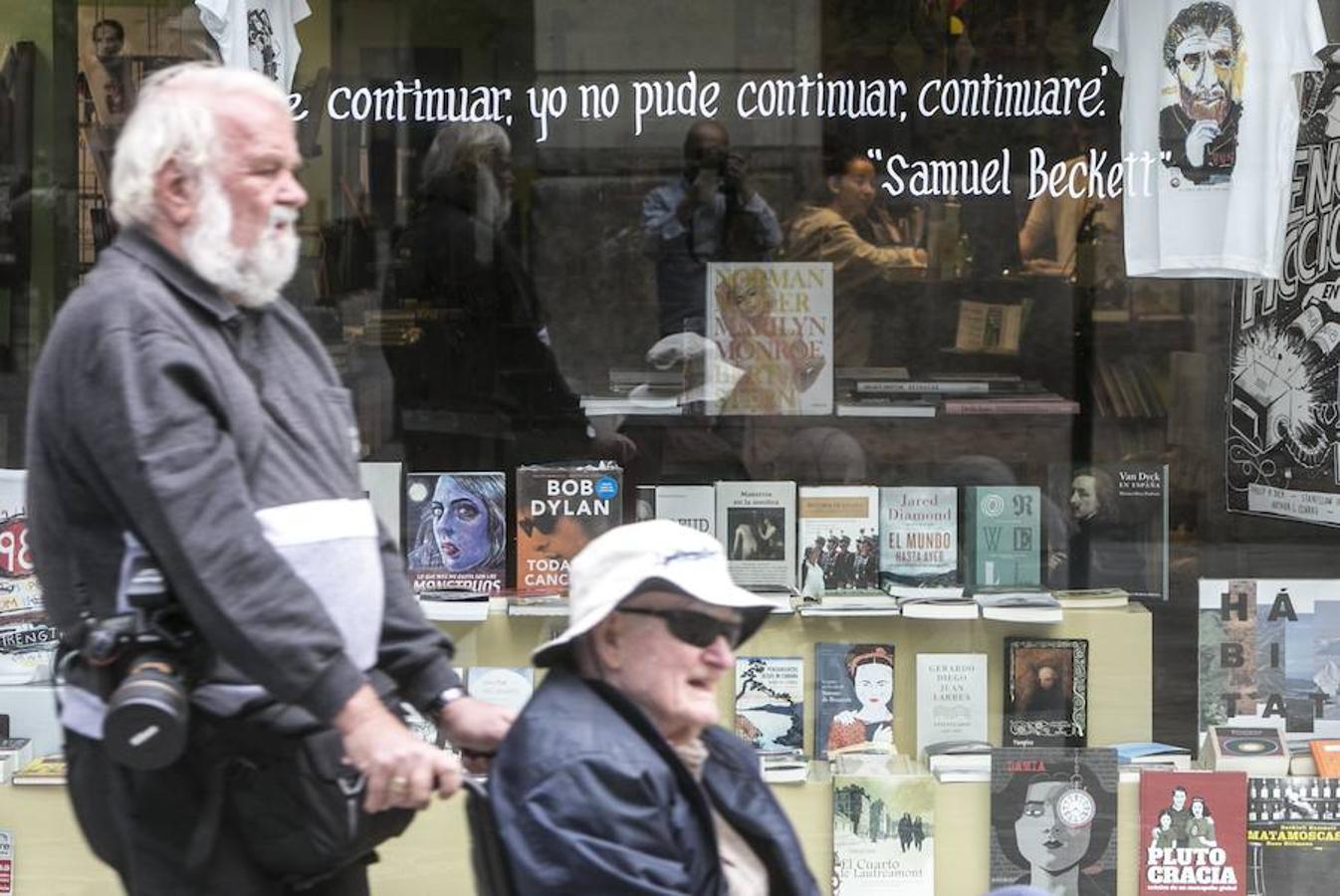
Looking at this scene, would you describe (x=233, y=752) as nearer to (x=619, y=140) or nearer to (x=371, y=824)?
(x=371, y=824)

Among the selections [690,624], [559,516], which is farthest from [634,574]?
[559,516]

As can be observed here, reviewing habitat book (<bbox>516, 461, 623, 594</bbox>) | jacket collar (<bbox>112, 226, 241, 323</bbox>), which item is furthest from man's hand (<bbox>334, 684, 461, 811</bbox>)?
habitat book (<bbox>516, 461, 623, 594</bbox>)

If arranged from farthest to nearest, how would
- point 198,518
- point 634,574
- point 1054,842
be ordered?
point 1054,842, point 634,574, point 198,518

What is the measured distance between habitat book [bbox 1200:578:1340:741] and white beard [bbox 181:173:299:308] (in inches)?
128

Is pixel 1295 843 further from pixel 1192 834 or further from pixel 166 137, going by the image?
pixel 166 137

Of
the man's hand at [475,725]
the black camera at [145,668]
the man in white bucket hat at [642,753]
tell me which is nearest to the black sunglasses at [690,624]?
the man in white bucket hat at [642,753]

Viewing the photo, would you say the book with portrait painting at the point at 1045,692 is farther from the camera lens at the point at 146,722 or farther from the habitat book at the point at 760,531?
the camera lens at the point at 146,722

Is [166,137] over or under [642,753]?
over

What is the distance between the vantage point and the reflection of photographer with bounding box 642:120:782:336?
5191mm

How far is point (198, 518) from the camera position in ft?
8.20

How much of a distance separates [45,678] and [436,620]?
1020mm

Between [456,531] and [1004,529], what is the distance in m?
1.43

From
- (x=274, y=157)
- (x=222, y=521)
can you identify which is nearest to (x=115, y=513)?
(x=222, y=521)

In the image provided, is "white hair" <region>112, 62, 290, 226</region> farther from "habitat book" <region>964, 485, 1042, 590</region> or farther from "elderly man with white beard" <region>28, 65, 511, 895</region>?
"habitat book" <region>964, 485, 1042, 590</region>
